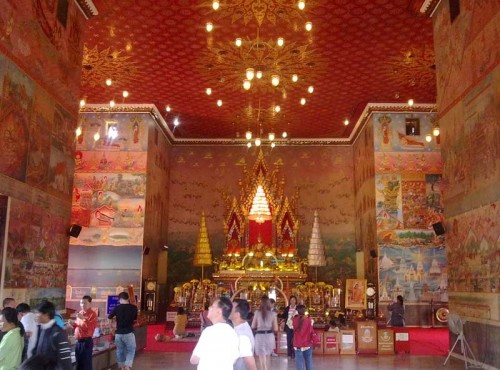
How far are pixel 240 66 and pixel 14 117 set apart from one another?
782 centimetres

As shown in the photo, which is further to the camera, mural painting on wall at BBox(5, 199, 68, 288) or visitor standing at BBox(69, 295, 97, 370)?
mural painting on wall at BBox(5, 199, 68, 288)

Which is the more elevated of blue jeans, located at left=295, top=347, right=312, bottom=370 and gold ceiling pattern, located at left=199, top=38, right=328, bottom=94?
gold ceiling pattern, located at left=199, top=38, right=328, bottom=94

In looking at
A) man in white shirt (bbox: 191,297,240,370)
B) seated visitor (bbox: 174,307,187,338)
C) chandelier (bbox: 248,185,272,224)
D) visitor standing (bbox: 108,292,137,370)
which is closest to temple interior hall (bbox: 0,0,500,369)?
chandelier (bbox: 248,185,272,224)

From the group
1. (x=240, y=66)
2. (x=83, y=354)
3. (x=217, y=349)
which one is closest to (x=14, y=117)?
(x=83, y=354)

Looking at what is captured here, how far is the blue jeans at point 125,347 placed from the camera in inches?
329

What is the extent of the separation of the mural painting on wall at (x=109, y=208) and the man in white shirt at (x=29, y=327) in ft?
38.2

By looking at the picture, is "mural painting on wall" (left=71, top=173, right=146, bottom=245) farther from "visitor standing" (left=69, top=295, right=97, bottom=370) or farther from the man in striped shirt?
the man in striped shirt

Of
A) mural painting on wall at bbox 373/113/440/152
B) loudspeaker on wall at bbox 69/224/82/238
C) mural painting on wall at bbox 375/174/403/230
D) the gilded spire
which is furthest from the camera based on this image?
the gilded spire

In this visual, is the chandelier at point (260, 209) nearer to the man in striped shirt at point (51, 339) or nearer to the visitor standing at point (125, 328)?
the visitor standing at point (125, 328)

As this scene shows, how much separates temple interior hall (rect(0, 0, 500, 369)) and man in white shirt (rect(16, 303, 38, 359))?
8.45 ft

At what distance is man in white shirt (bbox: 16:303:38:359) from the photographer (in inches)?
207

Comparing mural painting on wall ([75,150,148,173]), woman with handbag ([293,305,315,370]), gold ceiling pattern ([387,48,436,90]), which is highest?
gold ceiling pattern ([387,48,436,90])

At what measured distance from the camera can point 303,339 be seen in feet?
26.9

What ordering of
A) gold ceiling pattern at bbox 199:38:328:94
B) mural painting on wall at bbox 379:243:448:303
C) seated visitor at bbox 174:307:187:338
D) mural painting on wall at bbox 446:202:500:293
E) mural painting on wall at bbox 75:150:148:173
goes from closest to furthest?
1. mural painting on wall at bbox 446:202:500:293
2. gold ceiling pattern at bbox 199:38:328:94
3. seated visitor at bbox 174:307:187:338
4. mural painting on wall at bbox 379:243:448:303
5. mural painting on wall at bbox 75:150:148:173
